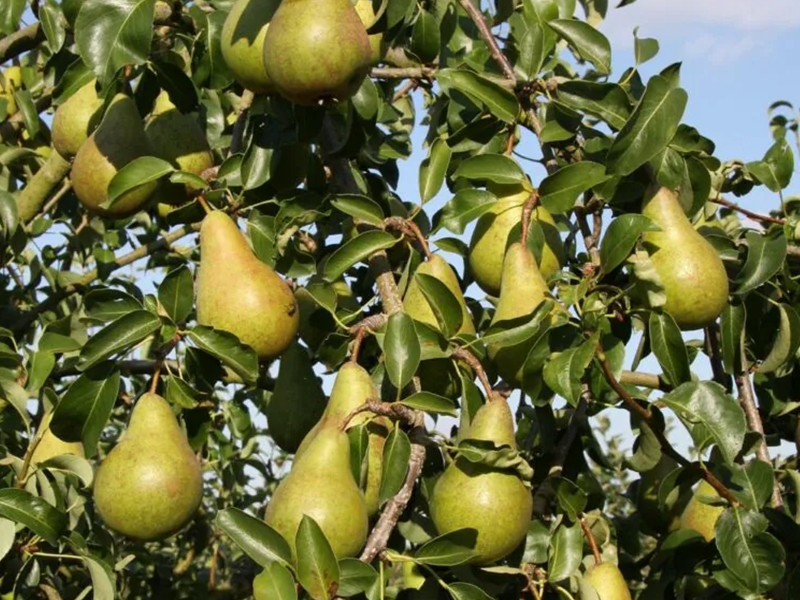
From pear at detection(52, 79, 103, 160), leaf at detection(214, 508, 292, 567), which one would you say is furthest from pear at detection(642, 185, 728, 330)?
pear at detection(52, 79, 103, 160)

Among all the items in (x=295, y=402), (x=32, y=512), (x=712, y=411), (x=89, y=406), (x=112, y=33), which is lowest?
(x=32, y=512)

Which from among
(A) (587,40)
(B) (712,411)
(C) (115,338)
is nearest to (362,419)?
(C) (115,338)

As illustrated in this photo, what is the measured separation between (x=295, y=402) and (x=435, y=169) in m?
0.46

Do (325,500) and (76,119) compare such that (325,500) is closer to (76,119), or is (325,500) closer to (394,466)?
(394,466)

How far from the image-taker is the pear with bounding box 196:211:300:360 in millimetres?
1587

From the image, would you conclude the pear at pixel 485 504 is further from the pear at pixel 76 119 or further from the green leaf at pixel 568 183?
the pear at pixel 76 119

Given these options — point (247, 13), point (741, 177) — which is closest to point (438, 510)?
point (247, 13)

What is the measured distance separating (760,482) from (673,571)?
1.04 ft

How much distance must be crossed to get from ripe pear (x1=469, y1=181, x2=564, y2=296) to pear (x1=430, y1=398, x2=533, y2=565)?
29 centimetres

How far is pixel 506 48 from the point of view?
97.3 inches

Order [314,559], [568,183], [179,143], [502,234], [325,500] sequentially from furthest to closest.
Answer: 1. [179,143]
2. [502,234]
3. [568,183]
4. [325,500]
5. [314,559]

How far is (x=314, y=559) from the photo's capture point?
133 centimetres

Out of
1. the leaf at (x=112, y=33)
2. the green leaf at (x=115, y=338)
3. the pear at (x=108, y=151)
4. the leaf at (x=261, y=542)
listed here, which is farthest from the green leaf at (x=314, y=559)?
the leaf at (x=112, y=33)

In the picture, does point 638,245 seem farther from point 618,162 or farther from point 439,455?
point 439,455
